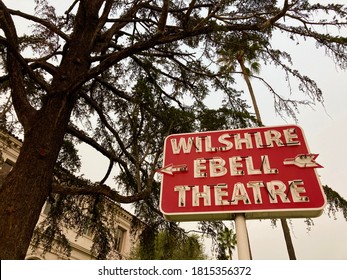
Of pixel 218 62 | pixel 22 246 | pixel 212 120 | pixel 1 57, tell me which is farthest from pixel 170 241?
pixel 1 57

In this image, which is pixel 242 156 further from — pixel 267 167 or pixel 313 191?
pixel 313 191

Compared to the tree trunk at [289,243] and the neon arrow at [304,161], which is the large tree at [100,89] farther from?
the tree trunk at [289,243]

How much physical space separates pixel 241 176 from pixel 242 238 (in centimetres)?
55

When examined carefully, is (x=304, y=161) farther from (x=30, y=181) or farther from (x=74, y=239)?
(x=74, y=239)

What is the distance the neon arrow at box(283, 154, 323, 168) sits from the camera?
242 cm

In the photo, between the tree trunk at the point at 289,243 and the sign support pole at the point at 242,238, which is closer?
the sign support pole at the point at 242,238

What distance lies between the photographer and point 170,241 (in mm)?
5402

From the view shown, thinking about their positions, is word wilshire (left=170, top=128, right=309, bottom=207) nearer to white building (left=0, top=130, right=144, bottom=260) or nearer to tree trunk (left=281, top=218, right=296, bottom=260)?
Result: white building (left=0, top=130, right=144, bottom=260)

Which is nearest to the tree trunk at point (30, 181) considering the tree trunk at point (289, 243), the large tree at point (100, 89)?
the large tree at point (100, 89)

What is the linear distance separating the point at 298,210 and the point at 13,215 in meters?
2.76

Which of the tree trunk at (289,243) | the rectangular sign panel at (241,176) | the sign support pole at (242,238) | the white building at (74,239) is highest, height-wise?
the white building at (74,239)

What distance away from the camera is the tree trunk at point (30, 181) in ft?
9.21

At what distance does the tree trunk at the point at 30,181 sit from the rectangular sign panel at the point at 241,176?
1.60 m
